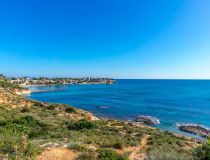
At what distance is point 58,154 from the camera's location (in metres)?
13.8

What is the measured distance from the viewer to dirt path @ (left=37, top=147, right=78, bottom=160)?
13.1 metres

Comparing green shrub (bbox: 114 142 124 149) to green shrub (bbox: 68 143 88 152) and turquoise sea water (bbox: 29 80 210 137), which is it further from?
turquoise sea water (bbox: 29 80 210 137)

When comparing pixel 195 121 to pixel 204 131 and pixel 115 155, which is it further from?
pixel 115 155

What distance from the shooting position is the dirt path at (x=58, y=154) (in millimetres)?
13116

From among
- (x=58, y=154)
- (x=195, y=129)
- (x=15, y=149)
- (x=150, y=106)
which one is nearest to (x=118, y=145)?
(x=58, y=154)

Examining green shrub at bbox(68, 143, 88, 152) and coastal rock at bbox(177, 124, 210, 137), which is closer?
green shrub at bbox(68, 143, 88, 152)

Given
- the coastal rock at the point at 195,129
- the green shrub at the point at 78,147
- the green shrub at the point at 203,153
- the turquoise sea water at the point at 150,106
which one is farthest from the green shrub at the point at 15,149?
the turquoise sea water at the point at 150,106

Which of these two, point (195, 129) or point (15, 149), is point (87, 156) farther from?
point (195, 129)

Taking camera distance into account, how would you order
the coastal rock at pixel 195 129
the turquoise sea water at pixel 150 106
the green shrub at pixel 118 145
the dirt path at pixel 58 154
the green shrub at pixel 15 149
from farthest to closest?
the turquoise sea water at pixel 150 106
the coastal rock at pixel 195 129
the green shrub at pixel 118 145
the dirt path at pixel 58 154
the green shrub at pixel 15 149

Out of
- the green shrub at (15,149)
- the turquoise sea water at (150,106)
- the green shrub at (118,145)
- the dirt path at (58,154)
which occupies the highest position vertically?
the green shrub at (15,149)

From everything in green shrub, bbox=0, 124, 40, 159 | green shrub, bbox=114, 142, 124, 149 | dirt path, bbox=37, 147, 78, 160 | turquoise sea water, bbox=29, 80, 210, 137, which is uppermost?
green shrub, bbox=0, 124, 40, 159

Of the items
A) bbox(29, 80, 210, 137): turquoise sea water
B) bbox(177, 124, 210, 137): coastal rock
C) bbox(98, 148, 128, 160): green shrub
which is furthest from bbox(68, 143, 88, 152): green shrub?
bbox(29, 80, 210, 137): turquoise sea water

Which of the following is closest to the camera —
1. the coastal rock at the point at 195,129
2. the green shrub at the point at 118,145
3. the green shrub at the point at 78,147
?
the green shrub at the point at 78,147

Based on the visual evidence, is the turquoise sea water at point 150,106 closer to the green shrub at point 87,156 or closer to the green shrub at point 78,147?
the green shrub at point 78,147
